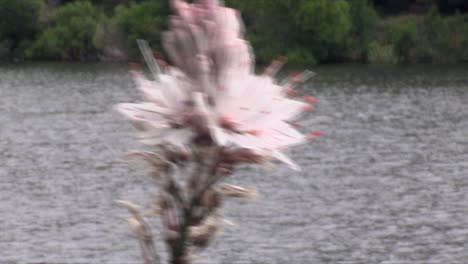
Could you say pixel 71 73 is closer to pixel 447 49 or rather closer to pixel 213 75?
pixel 447 49

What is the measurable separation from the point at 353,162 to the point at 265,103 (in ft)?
88.5

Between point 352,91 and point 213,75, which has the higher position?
point 213,75

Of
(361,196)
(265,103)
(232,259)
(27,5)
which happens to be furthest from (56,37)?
(265,103)

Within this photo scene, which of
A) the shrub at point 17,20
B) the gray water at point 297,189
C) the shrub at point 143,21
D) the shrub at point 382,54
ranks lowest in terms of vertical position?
the shrub at point 17,20

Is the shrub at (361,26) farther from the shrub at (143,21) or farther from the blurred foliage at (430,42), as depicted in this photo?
the shrub at (143,21)

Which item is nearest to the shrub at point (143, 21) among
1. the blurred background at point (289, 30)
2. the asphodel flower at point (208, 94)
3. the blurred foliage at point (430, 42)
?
the blurred background at point (289, 30)

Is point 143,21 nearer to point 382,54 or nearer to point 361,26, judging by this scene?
point 361,26

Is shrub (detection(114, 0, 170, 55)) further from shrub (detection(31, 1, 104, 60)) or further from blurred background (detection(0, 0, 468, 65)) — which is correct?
shrub (detection(31, 1, 104, 60))

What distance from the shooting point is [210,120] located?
1.94 m

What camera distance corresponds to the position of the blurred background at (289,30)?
64062 millimetres

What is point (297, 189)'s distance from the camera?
25250 millimetres

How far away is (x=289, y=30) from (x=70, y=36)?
1743 centimetres

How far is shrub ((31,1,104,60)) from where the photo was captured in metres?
73.0

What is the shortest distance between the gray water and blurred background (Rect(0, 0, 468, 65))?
2071 cm
